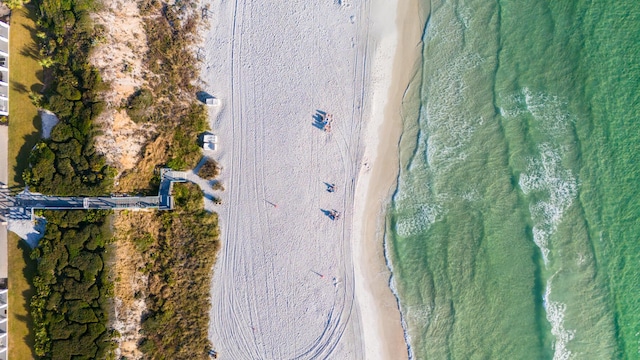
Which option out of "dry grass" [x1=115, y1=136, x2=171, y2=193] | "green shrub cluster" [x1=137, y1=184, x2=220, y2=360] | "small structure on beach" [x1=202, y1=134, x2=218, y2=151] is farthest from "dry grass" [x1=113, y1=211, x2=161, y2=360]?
"small structure on beach" [x1=202, y1=134, x2=218, y2=151]

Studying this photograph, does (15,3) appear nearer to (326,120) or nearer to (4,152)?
(4,152)

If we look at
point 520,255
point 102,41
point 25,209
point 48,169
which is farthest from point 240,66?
point 520,255

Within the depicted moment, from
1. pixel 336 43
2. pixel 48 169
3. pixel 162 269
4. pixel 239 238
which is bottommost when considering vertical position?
pixel 162 269

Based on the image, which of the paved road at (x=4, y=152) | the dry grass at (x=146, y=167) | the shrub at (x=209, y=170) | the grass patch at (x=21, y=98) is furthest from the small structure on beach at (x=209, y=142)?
the paved road at (x=4, y=152)

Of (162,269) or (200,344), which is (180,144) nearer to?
(162,269)

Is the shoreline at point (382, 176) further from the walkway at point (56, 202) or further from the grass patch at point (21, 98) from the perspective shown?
the grass patch at point (21, 98)
